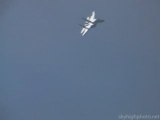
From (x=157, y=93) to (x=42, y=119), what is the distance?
2.76 feet

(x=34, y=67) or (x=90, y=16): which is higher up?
(x=90, y=16)

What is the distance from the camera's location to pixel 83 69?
2564 mm

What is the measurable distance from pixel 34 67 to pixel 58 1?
51cm

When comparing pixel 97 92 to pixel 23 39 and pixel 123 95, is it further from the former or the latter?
pixel 23 39

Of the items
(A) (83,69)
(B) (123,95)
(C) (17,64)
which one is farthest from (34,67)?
(B) (123,95)

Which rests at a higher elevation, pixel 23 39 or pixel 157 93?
pixel 23 39

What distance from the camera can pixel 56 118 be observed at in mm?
2557

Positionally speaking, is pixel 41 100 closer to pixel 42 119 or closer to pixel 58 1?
pixel 42 119

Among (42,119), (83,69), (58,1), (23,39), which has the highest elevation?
(58,1)

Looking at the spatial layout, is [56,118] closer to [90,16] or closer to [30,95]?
[30,95]

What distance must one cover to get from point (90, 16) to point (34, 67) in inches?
21.5

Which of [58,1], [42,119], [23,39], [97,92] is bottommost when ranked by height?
[42,119]

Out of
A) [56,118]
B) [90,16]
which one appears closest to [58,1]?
[90,16]

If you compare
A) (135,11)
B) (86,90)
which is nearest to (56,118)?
(86,90)
